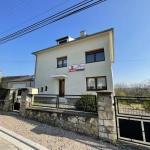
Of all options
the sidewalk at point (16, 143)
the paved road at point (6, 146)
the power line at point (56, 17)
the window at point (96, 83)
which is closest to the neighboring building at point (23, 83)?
the window at point (96, 83)

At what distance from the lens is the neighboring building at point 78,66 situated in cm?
923

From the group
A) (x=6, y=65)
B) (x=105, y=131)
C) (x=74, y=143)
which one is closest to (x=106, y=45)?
(x=105, y=131)

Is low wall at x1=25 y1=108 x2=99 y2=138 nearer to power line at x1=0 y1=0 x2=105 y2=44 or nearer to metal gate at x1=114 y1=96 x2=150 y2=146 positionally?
metal gate at x1=114 y1=96 x2=150 y2=146

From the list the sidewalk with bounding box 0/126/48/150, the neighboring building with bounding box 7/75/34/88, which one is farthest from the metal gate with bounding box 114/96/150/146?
the neighboring building with bounding box 7/75/34/88

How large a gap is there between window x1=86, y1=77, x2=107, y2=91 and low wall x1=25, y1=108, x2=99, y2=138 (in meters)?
5.68

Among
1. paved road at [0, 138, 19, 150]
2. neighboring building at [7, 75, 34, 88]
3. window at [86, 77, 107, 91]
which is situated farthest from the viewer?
neighboring building at [7, 75, 34, 88]

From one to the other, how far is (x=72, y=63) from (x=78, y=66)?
877 millimetres

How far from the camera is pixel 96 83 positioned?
943 cm

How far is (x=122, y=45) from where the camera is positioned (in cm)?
1248

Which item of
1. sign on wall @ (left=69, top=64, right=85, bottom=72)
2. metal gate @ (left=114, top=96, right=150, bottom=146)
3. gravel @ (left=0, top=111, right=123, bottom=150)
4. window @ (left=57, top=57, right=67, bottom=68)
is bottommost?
gravel @ (left=0, top=111, right=123, bottom=150)

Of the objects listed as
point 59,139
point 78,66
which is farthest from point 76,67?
point 59,139

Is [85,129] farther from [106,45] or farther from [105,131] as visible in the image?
[106,45]

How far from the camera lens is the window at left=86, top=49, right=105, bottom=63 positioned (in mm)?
9534

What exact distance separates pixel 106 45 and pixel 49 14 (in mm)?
6261
